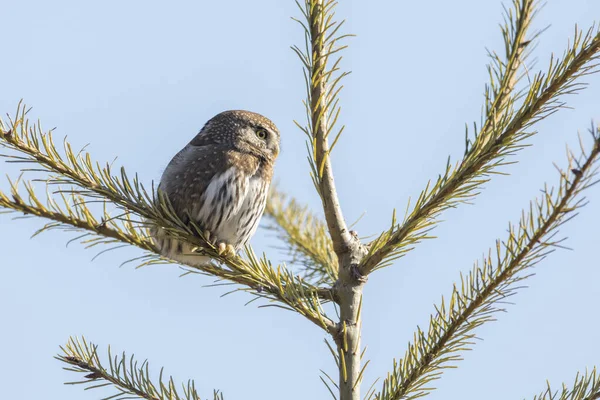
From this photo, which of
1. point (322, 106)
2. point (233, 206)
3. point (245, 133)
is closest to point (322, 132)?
point (322, 106)

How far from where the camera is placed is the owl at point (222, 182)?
3.02 metres

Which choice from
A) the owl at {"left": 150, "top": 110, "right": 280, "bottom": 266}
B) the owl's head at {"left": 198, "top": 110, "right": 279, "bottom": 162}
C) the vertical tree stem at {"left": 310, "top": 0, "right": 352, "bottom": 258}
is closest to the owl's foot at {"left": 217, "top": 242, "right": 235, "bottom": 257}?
the owl at {"left": 150, "top": 110, "right": 280, "bottom": 266}

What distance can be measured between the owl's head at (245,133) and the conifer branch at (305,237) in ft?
0.78

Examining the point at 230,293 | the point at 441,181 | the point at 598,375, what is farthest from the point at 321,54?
the point at 598,375

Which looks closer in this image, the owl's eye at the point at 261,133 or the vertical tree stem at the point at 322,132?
the vertical tree stem at the point at 322,132

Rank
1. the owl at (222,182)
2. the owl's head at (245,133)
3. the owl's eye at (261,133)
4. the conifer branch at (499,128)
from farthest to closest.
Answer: the owl's eye at (261,133) → the owl's head at (245,133) → the owl at (222,182) → the conifer branch at (499,128)

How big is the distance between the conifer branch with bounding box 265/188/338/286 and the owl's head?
0.24 m

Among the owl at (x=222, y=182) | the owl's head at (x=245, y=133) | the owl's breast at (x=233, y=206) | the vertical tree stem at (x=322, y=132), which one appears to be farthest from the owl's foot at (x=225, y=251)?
the owl's head at (x=245, y=133)

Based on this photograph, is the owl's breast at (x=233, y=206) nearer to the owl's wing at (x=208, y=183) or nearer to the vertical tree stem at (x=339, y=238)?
the owl's wing at (x=208, y=183)

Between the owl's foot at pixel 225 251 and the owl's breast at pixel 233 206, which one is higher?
the owl's breast at pixel 233 206

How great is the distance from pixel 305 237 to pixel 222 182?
478 millimetres

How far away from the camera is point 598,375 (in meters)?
1.87

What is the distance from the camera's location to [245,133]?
3.56 m

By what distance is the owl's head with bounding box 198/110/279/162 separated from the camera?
11.4 feet
